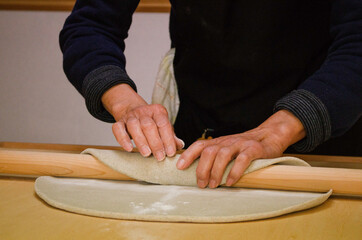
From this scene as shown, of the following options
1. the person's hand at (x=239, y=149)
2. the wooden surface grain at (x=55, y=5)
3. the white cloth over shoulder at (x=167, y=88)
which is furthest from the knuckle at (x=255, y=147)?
the wooden surface grain at (x=55, y=5)

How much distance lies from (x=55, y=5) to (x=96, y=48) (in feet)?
4.12

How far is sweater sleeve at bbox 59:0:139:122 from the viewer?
2.96 ft

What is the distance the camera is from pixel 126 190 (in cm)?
69

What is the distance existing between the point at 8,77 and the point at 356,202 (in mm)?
2140

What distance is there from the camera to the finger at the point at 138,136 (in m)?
0.73

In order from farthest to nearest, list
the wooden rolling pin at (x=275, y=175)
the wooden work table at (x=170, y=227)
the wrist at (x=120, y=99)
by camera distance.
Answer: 1. the wrist at (x=120, y=99)
2. the wooden rolling pin at (x=275, y=175)
3. the wooden work table at (x=170, y=227)

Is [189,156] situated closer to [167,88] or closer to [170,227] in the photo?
[170,227]

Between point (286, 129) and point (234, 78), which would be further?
point (234, 78)

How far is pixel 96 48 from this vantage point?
0.95 m

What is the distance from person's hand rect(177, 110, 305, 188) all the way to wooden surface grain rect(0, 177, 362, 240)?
0.14 meters

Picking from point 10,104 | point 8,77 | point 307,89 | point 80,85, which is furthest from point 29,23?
point 307,89

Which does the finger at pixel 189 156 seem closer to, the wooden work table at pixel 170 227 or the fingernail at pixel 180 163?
the fingernail at pixel 180 163

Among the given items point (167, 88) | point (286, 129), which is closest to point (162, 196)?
point (286, 129)

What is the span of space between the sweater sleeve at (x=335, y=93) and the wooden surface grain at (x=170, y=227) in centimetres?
21
